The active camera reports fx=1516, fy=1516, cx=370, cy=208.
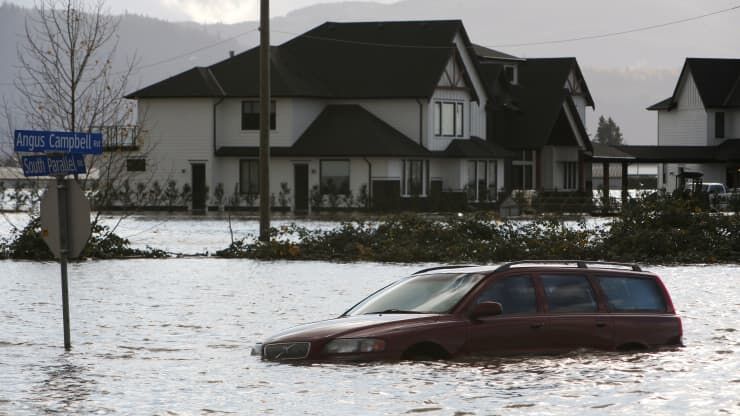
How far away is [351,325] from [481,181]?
210ft

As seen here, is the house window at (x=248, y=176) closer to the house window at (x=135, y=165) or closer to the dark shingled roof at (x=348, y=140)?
the dark shingled roof at (x=348, y=140)

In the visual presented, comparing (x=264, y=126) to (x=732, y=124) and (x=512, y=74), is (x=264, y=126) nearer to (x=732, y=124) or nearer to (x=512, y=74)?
(x=512, y=74)

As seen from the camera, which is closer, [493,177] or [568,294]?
[568,294]

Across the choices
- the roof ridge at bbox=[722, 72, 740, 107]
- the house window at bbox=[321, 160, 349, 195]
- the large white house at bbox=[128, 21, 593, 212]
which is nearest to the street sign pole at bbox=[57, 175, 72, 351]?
the large white house at bbox=[128, 21, 593, 212]

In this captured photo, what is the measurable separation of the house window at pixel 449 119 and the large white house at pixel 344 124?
5 centimetres

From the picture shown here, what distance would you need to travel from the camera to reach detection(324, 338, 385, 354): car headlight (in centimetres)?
1568

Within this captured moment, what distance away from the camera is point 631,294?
17578 mm

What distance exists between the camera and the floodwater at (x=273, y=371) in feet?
45.8

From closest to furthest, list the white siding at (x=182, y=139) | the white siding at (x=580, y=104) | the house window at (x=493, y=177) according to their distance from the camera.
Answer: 1. the white siding at (x=182, y=139)
2. the house window at (x=493, y=177)
3. the white siding at (x=580, y=104)

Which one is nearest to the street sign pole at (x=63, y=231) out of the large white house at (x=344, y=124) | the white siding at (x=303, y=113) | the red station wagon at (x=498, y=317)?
the red station wagon at (x=498, y=317)

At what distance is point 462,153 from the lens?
76.7m

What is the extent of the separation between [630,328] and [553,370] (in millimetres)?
1670

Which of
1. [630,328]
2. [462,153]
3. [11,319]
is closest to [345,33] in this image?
[462,153]

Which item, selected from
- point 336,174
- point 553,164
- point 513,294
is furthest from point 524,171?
point 513,294
